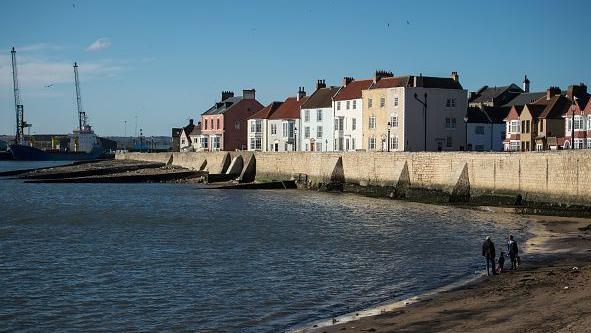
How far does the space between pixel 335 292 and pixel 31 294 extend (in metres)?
9.76

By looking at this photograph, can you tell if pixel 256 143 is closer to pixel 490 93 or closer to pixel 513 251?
pixel 490 93

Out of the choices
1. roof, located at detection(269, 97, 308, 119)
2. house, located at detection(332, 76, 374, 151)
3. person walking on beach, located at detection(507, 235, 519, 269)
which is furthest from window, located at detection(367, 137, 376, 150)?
person walking on beach, located at detection(507, 235, 519, 269)

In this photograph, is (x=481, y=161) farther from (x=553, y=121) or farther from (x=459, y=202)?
(x=553, y=121)

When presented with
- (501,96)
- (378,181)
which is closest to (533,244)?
(378,181)

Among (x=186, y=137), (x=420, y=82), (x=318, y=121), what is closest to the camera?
(x=420, y=82)

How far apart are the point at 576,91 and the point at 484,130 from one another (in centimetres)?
1129

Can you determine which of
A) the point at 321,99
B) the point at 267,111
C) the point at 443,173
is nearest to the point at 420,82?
the point at 321,99

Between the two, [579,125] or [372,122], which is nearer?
[579,125]

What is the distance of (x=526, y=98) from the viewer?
317 feet

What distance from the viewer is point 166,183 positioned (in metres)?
89.0

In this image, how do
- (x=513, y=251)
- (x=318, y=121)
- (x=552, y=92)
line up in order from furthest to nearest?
(x=318, y=121) < (x=552, y=92) < (x=513, y=251)

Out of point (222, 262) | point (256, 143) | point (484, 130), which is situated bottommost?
point (222, 262)

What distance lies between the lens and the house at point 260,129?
10738 cm

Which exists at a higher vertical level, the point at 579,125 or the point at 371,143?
the point at 579,125
